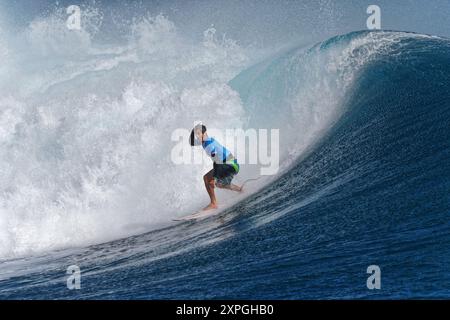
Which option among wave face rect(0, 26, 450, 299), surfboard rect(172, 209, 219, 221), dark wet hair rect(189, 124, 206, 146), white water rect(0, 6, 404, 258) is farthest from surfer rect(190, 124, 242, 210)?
white water rect(0, 6, 404, 258)

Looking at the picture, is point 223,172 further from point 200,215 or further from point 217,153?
point 200,215

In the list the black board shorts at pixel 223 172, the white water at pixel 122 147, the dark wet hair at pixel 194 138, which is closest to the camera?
the dark wet hair at pixel 194 138

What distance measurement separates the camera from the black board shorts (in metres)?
8.33

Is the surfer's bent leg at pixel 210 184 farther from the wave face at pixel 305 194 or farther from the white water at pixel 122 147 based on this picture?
the white water at pixel 122 147

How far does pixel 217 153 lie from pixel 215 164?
19 cm

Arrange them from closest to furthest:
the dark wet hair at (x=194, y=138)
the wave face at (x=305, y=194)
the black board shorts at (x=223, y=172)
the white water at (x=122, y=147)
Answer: the wave face at (x=305, y=194) < the dark wet hair at (x=194, y=138) < the black board shorts at (x=223, y=172) < the white water at (x=122, y=147)

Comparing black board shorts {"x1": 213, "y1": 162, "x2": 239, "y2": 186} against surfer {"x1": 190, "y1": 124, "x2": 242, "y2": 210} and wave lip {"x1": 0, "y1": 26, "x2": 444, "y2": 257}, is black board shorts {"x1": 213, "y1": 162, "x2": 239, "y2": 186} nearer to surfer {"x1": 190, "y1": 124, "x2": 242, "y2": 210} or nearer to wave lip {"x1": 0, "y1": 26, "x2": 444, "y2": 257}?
surfer {"x1": 190, "y1": 124, "x2": 242, "y2": 210}

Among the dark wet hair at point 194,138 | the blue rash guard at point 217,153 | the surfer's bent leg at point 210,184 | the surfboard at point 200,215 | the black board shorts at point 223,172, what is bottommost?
the surfboard at point 200,215

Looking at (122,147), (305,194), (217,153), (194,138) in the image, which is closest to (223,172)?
(217,153)

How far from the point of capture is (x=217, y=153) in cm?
825

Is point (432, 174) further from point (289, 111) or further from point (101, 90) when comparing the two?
point (101, 90)

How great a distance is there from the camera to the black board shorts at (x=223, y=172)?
27.3 ft

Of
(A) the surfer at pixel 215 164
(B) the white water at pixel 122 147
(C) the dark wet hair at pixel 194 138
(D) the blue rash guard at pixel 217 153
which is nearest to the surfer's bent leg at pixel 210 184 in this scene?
(A) the surfer at pixel 215 164

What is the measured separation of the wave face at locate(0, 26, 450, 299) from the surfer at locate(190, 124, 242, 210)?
482 millimetres
